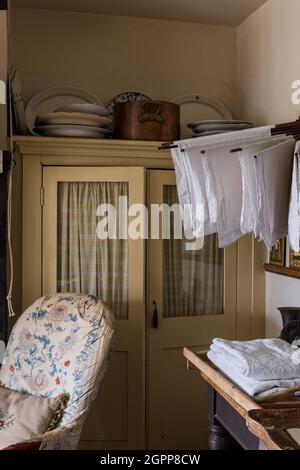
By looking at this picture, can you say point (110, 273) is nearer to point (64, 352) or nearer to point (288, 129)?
point (64, 352)

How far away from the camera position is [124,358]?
225cm

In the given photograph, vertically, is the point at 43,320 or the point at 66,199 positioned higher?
the point at 66,199

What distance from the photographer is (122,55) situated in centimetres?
258

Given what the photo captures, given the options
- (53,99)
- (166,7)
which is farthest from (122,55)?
(53,99)

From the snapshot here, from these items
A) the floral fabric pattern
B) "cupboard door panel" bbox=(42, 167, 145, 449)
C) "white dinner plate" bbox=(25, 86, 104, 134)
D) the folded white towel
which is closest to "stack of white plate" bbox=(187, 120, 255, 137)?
"cupboard door panel" bbox=(42, 167, 145, 449)

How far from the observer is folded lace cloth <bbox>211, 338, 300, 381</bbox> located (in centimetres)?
135

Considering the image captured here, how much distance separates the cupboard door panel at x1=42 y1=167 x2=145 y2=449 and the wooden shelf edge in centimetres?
61

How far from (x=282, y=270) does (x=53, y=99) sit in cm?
143

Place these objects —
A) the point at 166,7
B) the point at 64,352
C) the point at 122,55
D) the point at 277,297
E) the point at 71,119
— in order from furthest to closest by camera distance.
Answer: the point at 122,55 → the point at 166,7 → the point at 277,297 → the point at 71,119 → the point at 64,352

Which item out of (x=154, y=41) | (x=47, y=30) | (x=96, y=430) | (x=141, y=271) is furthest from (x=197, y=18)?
(x=96, y=430)

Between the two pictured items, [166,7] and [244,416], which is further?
[166,7]

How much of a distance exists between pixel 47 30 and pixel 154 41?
0.56 meters

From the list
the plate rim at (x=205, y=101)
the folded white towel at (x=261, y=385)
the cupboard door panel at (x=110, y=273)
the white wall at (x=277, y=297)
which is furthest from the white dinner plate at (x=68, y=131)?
the folded white towel at (x=261, y=385)
